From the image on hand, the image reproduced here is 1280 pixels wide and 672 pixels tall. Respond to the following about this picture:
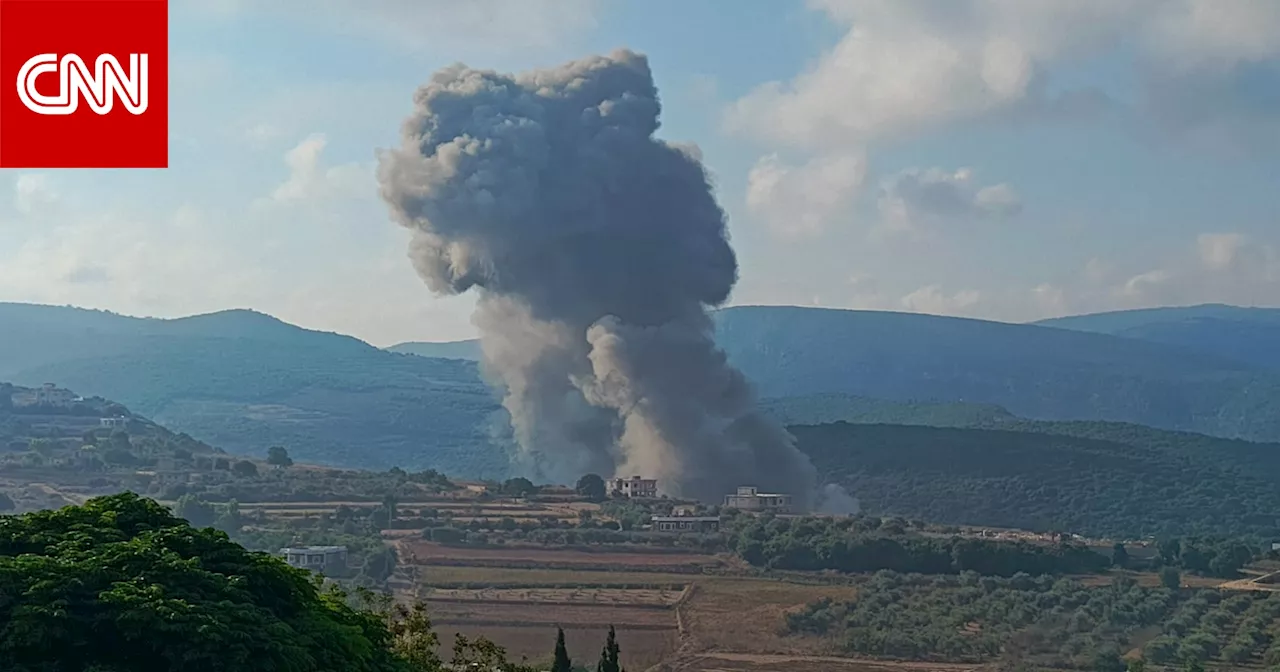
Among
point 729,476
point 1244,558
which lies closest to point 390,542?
point 729,476

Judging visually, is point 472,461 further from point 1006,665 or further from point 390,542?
point 1006,665

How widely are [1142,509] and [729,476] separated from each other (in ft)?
67.7

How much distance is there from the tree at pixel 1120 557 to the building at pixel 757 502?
44.0 feet

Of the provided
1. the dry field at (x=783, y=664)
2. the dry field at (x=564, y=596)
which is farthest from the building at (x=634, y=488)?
the dry field at (x=783, y=664)

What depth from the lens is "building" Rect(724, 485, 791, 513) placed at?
64.8 m

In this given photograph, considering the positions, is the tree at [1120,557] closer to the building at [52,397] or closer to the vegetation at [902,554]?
the vegetation at [902,554]

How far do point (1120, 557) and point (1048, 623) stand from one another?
11609 millimetres

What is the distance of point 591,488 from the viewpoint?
67875mm

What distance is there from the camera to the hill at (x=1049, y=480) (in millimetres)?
74812

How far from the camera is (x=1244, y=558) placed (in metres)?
54.7

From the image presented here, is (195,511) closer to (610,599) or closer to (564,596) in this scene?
(564,596)

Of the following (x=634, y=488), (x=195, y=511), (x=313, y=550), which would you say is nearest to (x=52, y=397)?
(x=195, y=511)

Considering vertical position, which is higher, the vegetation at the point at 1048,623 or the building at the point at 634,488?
the building at the point at 634,488

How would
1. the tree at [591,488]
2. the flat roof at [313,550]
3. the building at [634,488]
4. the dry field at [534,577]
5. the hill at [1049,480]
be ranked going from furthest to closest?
the hill at [1049,480], the tree at [591,488], the building at [634,488], the flat roof at [313,550], the dry field at [534,577]
